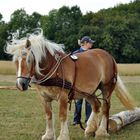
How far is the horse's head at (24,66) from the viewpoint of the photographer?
636 centimetres

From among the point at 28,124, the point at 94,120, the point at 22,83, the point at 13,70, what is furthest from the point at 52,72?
the point at 13,70

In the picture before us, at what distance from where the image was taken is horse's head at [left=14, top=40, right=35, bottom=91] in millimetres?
6359

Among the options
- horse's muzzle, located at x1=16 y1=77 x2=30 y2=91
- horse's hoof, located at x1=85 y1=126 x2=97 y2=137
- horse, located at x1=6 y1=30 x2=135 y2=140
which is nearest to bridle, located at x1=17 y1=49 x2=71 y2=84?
horse, located at x1=6 y1=30 x2=135 y2=140

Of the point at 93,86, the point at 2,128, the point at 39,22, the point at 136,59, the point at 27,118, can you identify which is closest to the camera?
the point at 93,86

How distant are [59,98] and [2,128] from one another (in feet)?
7.45

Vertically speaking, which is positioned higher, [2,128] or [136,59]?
[2,128]

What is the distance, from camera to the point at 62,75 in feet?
22.8

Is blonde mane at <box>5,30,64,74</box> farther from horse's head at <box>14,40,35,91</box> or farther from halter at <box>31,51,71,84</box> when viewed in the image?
halter at <box>31,51,71,84</box>

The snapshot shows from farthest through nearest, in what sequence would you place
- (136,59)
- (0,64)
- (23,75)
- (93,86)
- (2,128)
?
1. (136,59)
2. (0,64)
3. (2,128)
4. (93,86)
5. (23,75)

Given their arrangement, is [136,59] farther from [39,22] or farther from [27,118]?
[27,118]

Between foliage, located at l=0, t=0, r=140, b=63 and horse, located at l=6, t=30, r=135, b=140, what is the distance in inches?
1995

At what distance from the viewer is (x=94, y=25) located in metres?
74.4

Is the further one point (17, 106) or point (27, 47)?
point (17, 106)

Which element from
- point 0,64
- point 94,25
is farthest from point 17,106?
point 94,25
